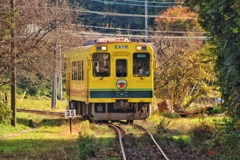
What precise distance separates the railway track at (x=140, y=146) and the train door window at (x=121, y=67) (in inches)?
119

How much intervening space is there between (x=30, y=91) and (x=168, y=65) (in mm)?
17562

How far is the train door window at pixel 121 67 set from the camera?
72.8 feet

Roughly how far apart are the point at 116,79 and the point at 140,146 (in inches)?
261

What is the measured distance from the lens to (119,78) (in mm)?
22094

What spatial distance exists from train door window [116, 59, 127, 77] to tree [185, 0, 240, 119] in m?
9.15

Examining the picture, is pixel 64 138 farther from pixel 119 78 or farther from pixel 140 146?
pixel 119 78

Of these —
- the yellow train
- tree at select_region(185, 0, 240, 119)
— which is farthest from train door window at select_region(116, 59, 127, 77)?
tree at select_region(185, 0, 240, 119)

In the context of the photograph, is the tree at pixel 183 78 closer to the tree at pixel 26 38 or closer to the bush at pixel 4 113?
the tree at pixel 26 38

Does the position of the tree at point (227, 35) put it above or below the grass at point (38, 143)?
above

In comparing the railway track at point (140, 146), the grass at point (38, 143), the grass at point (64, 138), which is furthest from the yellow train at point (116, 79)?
the railway track at point (140, 146)

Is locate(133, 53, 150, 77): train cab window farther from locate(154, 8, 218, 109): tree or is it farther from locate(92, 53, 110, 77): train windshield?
locate(154, 8, 218, 109): tree

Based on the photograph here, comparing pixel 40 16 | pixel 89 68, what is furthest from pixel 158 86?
pixel 40 16

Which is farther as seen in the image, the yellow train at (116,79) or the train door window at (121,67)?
the train door window at (121,67)

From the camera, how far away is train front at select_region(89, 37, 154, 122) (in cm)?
2189
